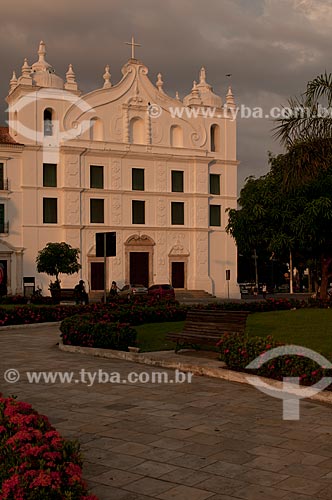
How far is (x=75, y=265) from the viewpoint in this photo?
40812 millimetres

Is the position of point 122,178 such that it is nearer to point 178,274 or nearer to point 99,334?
point 178,274

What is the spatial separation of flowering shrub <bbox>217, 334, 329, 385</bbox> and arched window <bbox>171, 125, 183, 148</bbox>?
Answer: 4106 centimetres

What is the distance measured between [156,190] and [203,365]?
1549 inches

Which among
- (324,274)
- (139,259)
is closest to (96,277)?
(139,259)

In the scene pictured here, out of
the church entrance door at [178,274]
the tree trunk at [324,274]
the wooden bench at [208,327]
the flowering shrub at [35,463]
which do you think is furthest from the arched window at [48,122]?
the flowering shrub at [35,463]

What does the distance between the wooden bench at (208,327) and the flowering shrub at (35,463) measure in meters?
7.14

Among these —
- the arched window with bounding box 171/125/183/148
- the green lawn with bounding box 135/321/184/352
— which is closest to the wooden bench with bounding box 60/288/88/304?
the green lawn with bounding box 135/321/184/352

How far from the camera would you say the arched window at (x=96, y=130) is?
4847 cm

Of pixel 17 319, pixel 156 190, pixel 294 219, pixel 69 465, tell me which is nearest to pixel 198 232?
pixel 156 190

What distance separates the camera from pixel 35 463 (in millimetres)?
4820

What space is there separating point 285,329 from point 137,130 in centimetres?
3582

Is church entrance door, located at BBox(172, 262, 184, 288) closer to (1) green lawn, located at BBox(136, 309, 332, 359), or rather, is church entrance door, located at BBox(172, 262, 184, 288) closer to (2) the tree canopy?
(2) the tree canopy

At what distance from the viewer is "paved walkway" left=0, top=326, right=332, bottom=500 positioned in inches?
220

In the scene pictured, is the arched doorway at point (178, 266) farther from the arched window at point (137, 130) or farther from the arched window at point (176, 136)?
the arched window at point (137, 130)
